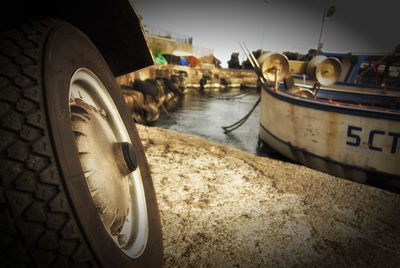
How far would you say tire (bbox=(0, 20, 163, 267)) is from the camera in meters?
0.61

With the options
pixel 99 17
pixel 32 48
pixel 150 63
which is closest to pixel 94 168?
pixel 32 48

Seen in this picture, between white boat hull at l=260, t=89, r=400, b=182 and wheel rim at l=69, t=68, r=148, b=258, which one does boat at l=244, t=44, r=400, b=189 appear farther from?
wheel rim at l=69, t=68, r=148, b=258

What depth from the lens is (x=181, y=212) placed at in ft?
6.06

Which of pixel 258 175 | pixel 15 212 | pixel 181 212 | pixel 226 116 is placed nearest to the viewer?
pixel 15 212

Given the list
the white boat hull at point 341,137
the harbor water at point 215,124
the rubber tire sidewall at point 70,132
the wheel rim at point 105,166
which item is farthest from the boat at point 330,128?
the rubber tire sidewall at point 70,132

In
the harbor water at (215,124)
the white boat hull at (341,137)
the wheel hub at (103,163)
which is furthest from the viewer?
the harbor water at (215,124)

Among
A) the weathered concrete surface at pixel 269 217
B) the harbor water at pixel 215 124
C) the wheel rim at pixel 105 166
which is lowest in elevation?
the harbor water at pixel 215 124

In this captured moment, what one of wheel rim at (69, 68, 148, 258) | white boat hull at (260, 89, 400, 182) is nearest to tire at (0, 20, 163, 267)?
wheel rim at (69, 68, 148, 258)

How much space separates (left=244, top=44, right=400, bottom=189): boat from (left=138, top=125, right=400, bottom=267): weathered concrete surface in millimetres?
2257

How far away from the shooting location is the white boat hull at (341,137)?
3.99 m

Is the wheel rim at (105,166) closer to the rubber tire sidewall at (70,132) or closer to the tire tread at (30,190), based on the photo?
the rubber tire sidewall at (70,132)

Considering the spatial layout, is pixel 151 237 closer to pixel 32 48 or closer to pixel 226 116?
pixel 32 48

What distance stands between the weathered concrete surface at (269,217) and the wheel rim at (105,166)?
1.07 ft

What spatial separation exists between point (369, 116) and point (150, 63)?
4171 mm
